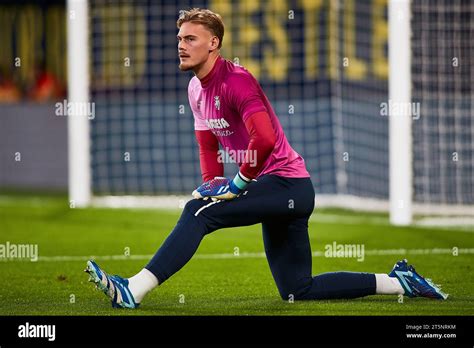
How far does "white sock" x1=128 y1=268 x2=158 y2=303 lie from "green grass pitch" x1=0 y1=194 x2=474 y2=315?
0.12 metres

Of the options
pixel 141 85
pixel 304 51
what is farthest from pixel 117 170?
pixel 304 51

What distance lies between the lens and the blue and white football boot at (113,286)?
21.1 ft

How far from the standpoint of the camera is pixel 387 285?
7117 mm

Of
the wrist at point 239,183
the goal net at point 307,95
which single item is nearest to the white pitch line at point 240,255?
the goal net at point 307,95

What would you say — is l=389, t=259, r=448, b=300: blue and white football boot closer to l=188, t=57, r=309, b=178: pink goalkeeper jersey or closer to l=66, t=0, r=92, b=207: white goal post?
l=188, t=57, r=309, b=178: pink goalkeeper jersey

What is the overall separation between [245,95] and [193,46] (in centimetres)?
42

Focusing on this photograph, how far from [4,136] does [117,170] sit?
221cm

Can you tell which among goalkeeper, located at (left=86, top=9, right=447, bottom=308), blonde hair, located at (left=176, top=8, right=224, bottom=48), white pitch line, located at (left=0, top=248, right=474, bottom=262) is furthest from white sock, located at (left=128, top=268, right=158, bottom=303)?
white pitch line, located at (left=0, top=248, right=474, bottom=262)

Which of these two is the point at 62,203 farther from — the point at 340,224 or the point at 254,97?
the point at 254,97

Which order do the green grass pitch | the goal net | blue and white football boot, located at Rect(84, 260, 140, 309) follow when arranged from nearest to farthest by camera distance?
blue and white football boot, located at Rect(84, 260, 140, 309) → the green grass pitch → the goal net

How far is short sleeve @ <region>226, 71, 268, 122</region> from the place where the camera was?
21.4 feet

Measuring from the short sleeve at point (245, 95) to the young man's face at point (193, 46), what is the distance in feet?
0.65

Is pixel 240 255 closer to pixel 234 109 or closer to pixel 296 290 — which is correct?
pixel 296 290

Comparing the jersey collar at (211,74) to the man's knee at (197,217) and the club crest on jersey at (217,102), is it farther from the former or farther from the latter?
the man's knee at (197,217)
